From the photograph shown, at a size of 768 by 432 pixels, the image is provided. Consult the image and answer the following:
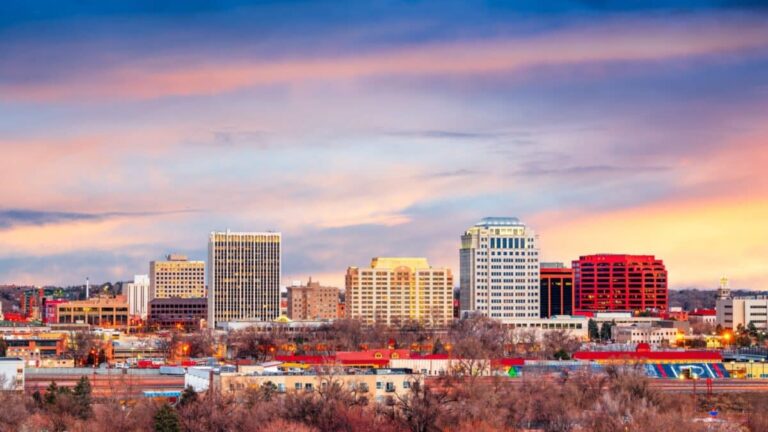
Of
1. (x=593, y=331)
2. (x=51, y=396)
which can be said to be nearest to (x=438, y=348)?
(x=593, y=331)

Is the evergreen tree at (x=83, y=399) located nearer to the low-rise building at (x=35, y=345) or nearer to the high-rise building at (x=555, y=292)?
the low-rise building at (x=35, y=345)

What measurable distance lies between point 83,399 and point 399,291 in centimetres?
12058

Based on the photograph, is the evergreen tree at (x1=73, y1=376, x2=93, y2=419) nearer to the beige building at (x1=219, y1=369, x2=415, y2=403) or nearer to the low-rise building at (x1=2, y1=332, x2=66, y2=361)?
the beige building at (x1=219, y1=369, x2=415, y2=403)

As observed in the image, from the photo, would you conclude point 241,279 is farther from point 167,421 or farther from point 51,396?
point 167,421

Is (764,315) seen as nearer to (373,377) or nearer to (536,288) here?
(536,288)

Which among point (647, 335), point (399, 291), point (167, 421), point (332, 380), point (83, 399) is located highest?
point (399, 291)

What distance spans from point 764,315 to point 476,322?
34.9 m

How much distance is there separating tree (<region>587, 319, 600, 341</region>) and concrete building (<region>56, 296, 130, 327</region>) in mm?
58763

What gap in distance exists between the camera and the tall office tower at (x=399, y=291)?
622 ft

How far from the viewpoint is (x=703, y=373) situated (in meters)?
95.8

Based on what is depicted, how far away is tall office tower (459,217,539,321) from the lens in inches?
6796

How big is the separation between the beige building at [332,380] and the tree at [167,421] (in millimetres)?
10268

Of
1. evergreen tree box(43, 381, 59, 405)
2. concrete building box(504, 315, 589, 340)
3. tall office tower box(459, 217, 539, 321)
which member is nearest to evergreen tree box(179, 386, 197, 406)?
evergreen tree box(43, 381, 59, 405)

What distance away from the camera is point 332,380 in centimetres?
7269
